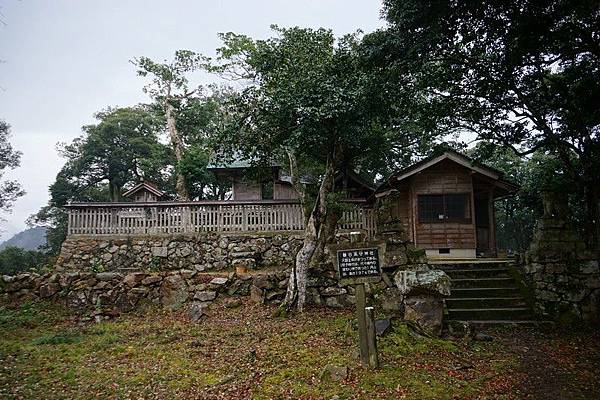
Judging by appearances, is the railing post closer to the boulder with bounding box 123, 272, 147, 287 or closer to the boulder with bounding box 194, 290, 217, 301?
the boulder with bounding box 194, 290, 217, 301

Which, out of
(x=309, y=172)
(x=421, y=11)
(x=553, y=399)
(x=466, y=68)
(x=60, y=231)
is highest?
(x=421, y=11)

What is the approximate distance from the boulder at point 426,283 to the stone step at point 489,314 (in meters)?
2.05

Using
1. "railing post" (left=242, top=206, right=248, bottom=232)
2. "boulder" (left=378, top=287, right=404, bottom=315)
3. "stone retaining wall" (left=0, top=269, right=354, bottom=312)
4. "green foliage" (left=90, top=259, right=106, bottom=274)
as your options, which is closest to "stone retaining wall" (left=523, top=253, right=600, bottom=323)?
"boulder" (left=378, top=287, right=404, bottom=315)

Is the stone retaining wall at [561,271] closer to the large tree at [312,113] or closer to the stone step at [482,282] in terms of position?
the stone step at [482,282]

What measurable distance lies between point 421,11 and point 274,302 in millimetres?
8273

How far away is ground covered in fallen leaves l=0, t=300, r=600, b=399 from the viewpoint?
5.35 metres

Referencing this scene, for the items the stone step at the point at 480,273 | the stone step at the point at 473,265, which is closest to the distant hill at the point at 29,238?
the stone step at the point at 473,265

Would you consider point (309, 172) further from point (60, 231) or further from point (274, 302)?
point (60, 231)

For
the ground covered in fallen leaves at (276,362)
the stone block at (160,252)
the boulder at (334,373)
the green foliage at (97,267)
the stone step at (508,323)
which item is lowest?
the stone step at (508,323)

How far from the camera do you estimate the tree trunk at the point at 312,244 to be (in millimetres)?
9594

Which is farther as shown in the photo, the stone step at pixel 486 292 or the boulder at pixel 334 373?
the stone step at pixel 486 292

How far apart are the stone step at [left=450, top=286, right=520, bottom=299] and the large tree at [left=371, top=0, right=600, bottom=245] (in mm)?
2372

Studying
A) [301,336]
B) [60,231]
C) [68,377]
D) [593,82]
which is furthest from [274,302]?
[60,231]

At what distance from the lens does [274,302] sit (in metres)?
10.2
